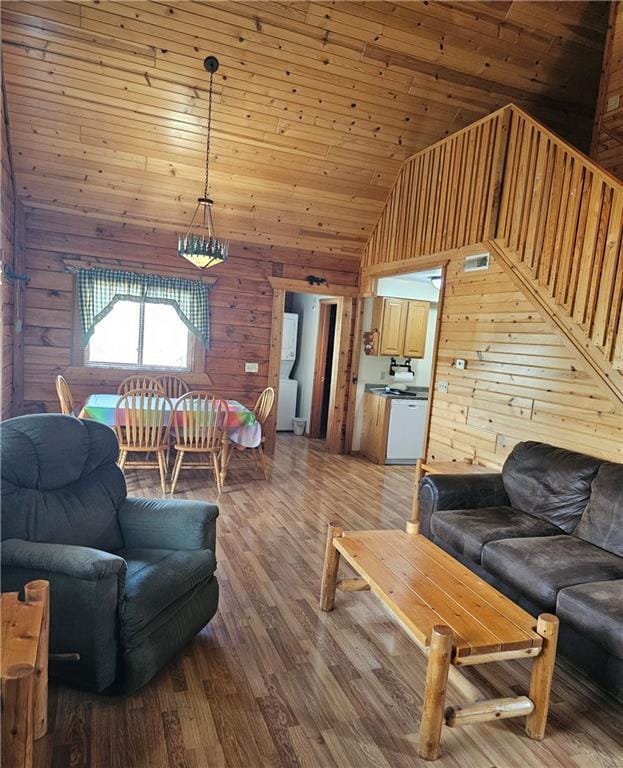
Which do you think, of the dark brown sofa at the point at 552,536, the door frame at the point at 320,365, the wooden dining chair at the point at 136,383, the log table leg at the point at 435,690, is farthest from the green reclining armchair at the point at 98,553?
the door frame at the point at 320,365

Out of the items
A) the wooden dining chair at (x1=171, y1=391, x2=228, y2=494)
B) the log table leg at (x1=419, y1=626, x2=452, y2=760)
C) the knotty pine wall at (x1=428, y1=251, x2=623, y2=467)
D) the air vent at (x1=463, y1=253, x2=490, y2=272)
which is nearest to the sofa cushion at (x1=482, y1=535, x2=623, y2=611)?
the knotty pine wall at (x1=428, y1=251, x2=623, y2=467)

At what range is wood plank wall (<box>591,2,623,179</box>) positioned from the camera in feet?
12.8

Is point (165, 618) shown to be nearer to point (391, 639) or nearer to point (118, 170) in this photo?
point (391, 639)

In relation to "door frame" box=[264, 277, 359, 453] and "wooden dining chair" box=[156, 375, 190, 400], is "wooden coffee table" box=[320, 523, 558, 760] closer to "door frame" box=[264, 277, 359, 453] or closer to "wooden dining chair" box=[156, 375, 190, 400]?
"wooden dining chair" box=[156, 375, 190, 400]

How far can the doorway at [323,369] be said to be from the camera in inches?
283

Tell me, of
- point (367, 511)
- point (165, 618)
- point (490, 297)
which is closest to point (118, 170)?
point (490, 297)

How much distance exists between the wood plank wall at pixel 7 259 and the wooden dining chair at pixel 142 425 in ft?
3.88

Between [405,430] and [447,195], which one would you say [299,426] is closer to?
[405,430]

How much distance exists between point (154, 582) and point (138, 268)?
4.39m

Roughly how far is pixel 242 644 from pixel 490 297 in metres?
3.24

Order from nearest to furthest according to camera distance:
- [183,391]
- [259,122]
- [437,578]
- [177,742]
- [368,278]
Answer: [177,742] → [437,578] → [259,122] → [183,391] → [368,278]

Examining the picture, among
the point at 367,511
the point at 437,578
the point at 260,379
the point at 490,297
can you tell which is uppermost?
the point at 490,297

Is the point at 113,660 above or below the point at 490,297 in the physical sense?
below

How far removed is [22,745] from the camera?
120cm
